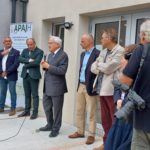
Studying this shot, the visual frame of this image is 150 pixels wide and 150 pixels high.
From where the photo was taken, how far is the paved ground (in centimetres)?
531

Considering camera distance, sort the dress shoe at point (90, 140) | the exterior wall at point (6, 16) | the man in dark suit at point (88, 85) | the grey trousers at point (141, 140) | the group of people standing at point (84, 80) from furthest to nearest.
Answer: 1. the exterior wall at point (6, 16)
2. the dress shoe at point (90, 140)
3. the man in dark suit at point (88, 85)
4. the group of people standing at point (84, 80)
5. the grey trousers at point (141, 140)

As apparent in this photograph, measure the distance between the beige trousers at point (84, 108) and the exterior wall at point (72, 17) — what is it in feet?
3.54

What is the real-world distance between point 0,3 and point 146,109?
6120 millimetres

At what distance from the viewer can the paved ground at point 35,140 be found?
5.31 metres

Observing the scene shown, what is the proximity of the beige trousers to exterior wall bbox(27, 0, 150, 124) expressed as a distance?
1079 millimetres

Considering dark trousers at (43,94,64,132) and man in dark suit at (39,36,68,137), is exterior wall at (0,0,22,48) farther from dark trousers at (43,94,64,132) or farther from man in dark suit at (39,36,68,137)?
dark trousers at (43,94,64,132)

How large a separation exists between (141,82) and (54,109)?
9.76ft

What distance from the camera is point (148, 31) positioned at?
3033 mm

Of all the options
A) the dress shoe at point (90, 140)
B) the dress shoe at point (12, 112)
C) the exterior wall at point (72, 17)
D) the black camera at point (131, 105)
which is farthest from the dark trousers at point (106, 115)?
the dress shoe at point (12, 112)

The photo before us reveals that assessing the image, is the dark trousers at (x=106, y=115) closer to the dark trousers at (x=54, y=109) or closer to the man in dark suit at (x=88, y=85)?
the man in dark suit at (x=88, y=85)

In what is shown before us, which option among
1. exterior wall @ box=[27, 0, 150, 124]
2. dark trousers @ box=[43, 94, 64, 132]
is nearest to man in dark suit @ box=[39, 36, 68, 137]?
dark trousers @ box=[43, 94, 64, 132]

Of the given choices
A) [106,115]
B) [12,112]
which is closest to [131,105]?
[106,115]

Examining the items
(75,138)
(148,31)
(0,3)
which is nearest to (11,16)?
(0,3)

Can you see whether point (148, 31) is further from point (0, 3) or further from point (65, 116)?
point (0, 3)
